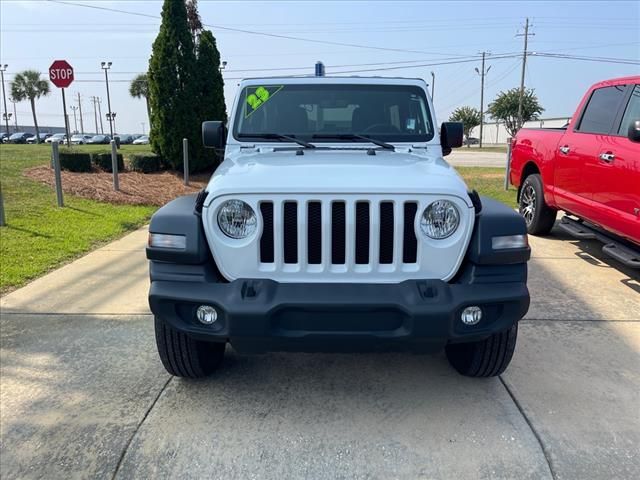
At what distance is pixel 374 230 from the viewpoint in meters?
2.61

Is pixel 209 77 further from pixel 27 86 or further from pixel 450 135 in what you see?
pixel 27 86

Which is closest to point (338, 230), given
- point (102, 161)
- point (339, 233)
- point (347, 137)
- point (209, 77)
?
point (339, 233)

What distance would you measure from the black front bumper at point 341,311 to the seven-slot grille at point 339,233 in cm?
16

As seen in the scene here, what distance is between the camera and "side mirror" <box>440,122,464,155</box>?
4.04m

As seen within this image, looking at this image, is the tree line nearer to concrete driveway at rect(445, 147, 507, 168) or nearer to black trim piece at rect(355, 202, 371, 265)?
concrete driveway at rect(445, 147, 507, 168)

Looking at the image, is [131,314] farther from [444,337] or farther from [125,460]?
[444,337]

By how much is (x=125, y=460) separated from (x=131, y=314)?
2004mm

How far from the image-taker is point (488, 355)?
3.08m

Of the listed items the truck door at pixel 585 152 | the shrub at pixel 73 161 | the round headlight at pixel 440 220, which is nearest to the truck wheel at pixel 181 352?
the round headlight at pixel 440 220

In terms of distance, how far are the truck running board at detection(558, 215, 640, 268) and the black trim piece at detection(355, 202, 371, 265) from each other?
10.5 feet

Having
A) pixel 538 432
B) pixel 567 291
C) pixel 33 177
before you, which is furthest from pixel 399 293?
pixel 33 177

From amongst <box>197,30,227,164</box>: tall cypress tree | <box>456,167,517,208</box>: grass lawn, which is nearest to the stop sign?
<box>197,30,227,164</box>: tall cypress tree

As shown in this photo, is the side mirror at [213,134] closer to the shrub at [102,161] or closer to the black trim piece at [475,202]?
the black trim piece at [475,202]

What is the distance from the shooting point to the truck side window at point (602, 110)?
17.4 ft
